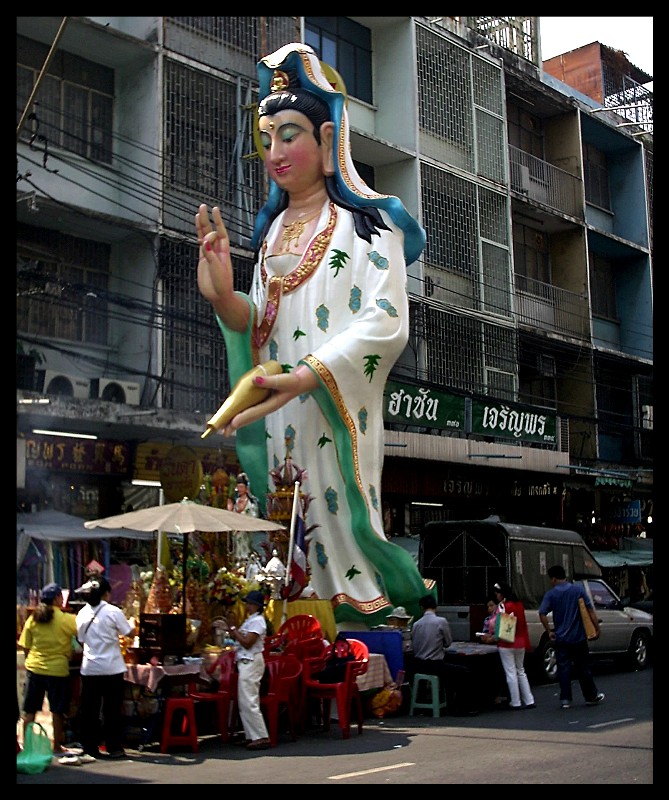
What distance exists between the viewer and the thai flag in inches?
482

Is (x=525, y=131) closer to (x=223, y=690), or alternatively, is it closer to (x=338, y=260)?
(x=338, y=260)

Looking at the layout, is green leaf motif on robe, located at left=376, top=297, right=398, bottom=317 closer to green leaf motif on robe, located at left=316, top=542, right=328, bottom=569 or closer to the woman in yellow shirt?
green leaf motif on robe, located at left=316, top=542, right=328, bottom=569

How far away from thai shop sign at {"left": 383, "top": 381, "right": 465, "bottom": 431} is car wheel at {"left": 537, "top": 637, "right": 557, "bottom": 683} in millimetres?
5337

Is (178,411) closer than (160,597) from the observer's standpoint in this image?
No

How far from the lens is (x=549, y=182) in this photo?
26156 mm

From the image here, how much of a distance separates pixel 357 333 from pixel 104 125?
253 inches

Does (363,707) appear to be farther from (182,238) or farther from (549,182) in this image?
(549,182)

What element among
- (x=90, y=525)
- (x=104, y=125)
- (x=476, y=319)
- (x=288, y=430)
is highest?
(x=104, y=125)

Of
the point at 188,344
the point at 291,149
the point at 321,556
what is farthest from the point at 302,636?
the point at 188,344

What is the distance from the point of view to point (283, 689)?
10016 millimetres

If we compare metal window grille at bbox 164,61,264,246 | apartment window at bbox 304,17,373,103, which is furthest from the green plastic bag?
apartment window at bbox 304,17,373,103

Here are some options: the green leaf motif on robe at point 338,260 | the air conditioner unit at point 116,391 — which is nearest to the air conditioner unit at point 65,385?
the air conditioner unit at point 116,391

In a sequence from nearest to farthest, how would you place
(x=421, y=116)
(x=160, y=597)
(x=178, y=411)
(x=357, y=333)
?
(x=160, y=597) < (x=357, y=333) < (x=178, y=411) < (x=421, y=116)
